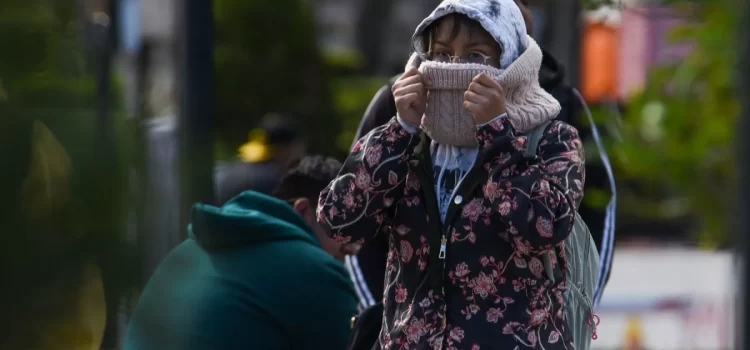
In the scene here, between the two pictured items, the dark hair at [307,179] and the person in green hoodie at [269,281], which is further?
the dark hair at [307,179]

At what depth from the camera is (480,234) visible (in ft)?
6.95

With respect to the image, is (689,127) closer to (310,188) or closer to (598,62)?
(310,188)

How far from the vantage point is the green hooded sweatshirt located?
2.63 metres

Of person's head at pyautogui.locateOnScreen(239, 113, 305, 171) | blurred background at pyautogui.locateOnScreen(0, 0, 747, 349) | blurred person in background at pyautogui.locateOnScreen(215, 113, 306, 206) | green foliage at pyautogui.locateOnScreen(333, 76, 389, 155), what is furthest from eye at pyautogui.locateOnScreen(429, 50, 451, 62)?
green foliage at pyautogui.locateOnScreen(333, 76, 389, 155)

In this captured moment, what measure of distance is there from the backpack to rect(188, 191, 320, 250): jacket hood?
28.3 inches

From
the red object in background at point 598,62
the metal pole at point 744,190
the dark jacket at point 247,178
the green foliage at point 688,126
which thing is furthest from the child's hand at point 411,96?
the red object in background at point 598,62

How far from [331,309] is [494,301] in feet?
2.50

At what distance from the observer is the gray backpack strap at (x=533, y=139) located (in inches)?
84.7

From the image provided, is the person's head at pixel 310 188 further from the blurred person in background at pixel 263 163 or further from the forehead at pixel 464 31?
the forehead at pixel 464 31

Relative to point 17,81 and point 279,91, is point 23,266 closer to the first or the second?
point 17,81

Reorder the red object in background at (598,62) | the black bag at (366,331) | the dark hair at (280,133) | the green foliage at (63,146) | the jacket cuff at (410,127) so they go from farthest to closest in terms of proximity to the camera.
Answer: the red object in background at (598,62), the dark hair at (280,133), the black bag at (366,331), the jacket cuff at (410,127), the green foliage at (63,146)

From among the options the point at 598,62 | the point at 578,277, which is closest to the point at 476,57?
the point at 578,277

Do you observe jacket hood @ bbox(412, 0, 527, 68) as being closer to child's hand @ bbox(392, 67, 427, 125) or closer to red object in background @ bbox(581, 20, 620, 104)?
child's hand @ bbox(392, 67, 427, 125)

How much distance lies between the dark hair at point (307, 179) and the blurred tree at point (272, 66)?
324 inches
